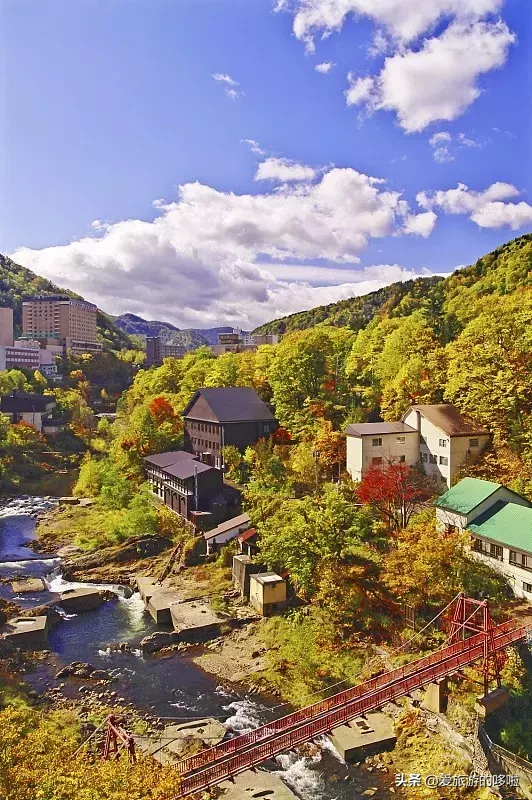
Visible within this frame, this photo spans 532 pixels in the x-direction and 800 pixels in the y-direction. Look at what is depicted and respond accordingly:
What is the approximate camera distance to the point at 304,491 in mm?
29969

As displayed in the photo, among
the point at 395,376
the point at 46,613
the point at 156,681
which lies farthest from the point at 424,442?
the point at 46,613

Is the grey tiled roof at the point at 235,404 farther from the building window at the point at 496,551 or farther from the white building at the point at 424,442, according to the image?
the building window at the point at 496,551

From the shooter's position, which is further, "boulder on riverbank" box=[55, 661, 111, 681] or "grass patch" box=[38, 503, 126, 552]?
"grass patch" box=[38, 503, 126, 552]

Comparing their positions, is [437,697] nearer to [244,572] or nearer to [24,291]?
[244,572]

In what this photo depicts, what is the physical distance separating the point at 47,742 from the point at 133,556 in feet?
66.5

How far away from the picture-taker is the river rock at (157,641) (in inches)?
853

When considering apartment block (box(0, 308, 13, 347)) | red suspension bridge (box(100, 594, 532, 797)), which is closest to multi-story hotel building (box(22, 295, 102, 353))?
apartment block (box(0, 308, 13, 347))

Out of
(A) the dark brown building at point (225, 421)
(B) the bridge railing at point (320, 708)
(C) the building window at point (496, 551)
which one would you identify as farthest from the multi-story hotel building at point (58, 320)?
(B) the bridge railing at point (320, 708)

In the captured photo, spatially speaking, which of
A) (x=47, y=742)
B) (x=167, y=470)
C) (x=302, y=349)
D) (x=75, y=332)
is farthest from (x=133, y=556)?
(x=75, y=332)

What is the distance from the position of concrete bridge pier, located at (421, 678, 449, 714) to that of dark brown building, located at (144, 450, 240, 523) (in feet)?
57.2

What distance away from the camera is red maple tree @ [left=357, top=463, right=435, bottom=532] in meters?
24.1

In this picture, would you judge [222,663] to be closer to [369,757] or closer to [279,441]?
[369,757]

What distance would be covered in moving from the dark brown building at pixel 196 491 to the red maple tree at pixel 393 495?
10.0 metres

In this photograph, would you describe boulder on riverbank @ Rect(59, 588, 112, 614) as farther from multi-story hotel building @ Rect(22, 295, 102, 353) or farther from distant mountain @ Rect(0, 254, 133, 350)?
distant mountain @ Rect(0, 254, 133, 350)
